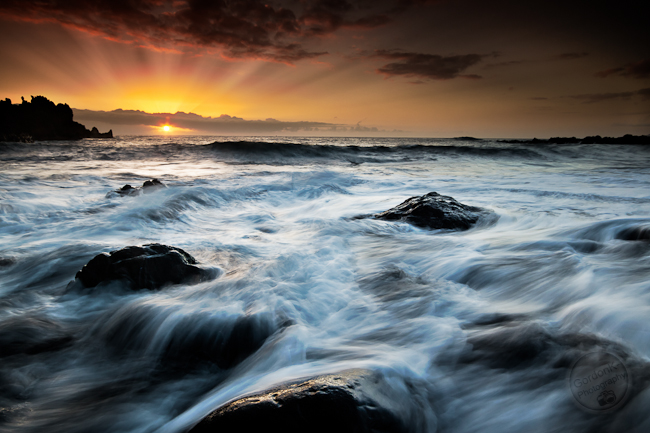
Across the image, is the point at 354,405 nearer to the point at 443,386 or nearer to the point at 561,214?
the point at 443,386

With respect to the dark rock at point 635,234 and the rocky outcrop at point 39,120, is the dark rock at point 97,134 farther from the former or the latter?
the dark rock at point 635,234

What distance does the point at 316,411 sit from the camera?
130 centimetres

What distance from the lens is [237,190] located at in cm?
931

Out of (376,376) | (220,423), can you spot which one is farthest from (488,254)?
(220,423)

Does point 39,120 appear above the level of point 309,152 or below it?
above

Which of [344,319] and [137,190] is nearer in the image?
[344,319]

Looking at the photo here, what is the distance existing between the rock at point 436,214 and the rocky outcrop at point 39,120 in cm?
8587

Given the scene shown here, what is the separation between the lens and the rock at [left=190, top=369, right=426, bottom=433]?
1.27 meters

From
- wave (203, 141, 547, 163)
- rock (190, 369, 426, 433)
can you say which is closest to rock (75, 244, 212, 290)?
rock (190, 369, 426, 433)

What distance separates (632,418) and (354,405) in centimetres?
123

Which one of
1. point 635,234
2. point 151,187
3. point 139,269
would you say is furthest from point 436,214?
point 151,187

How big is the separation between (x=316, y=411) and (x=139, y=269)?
8.45 feet

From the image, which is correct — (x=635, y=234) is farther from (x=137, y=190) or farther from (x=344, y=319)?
(x=137, y=190)

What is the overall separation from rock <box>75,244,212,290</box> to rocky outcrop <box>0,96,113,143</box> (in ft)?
280
